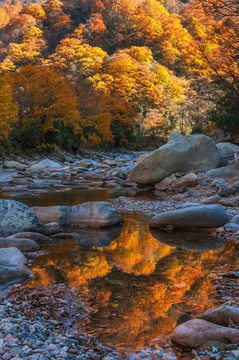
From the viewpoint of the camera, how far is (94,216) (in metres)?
8.20

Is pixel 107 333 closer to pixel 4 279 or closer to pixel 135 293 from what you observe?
pixel 135 293

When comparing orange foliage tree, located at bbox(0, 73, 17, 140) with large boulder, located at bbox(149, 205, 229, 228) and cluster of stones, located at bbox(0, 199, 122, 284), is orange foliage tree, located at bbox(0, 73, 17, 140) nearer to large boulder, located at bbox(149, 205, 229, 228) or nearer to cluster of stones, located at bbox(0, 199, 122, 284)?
cluster of stones, located at bbox(0, 199, 122, 284)

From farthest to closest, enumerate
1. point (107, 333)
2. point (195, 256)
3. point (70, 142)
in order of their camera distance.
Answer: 1. point (70, 142)
2. point (195, 256)
3. point (107, 333)

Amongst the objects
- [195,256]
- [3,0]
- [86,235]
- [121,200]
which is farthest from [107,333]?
[3,0]

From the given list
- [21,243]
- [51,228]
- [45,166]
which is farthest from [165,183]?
[45,166]

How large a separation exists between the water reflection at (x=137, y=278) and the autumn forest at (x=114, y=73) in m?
6.35

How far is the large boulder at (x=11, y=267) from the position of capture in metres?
4.57

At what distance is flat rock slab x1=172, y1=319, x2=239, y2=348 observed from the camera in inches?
115

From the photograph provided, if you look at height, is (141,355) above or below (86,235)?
above

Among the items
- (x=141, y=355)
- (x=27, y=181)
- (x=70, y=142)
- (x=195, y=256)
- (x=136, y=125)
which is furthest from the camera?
(x=136, y=125)

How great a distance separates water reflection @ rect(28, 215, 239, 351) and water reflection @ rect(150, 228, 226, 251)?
0.02 metres

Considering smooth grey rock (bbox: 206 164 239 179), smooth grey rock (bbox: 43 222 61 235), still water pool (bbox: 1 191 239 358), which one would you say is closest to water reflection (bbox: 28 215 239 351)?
still water pool (bbox: 1 191 239 358)

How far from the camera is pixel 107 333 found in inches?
131

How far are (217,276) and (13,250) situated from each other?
112 inches
